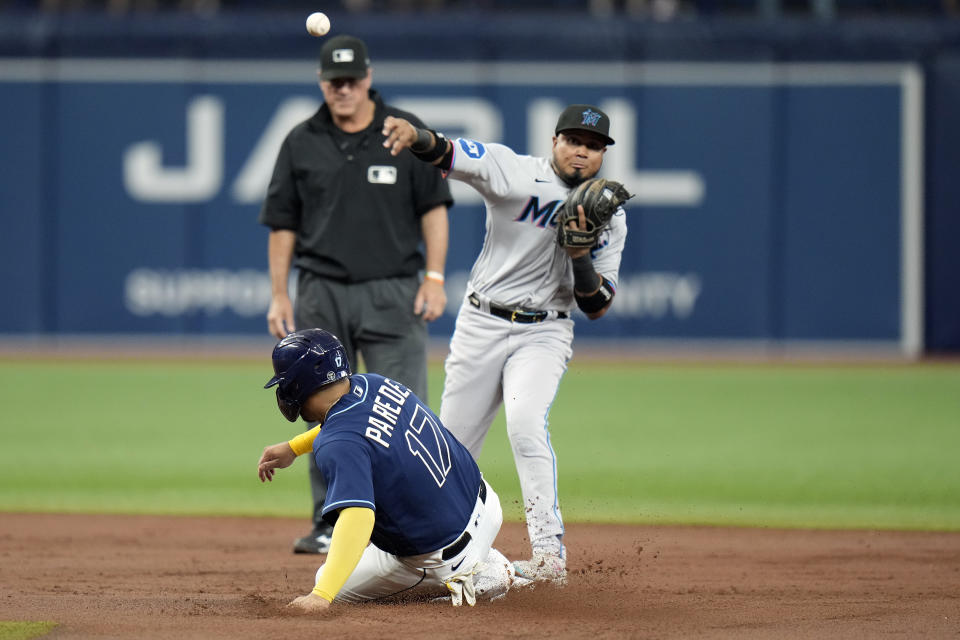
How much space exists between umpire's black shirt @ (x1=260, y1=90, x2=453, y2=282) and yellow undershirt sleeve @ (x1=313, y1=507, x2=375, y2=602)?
7.44 feet

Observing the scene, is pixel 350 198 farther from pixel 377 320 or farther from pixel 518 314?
pixel 518 314

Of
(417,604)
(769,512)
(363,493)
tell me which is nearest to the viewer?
(363,493)

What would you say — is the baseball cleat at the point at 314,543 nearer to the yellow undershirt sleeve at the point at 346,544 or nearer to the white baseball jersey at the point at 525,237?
the white baseball jersey at the point at 525,237

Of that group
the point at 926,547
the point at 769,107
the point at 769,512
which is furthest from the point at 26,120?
the point at 926,547

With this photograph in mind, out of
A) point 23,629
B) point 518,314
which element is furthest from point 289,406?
point 518,314

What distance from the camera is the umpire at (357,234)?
628 cm

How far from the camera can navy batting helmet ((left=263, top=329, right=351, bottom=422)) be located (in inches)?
172

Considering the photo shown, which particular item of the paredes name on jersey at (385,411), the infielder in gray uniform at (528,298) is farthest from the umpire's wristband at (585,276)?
the paredes name on jersey at (385,411)

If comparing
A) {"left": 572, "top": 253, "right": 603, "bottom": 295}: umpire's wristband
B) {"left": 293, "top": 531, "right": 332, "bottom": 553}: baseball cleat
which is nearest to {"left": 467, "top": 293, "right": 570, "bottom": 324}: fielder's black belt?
{"left": 572, "top": 253, "right": 603, "bottom": 295}: umpire's wristband

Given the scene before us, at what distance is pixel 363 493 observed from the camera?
13.9 ft

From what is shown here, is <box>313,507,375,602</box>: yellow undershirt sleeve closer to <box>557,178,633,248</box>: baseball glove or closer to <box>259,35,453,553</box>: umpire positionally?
<box>557,178,633,248</box>: baseball glove

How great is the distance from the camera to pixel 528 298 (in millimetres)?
5426

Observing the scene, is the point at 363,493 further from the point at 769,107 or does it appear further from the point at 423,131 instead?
the point at 769,107

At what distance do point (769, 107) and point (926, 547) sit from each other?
10.5 metres
